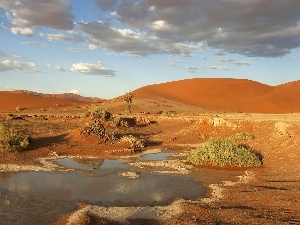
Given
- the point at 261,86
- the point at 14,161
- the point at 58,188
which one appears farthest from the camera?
the point at 261,86

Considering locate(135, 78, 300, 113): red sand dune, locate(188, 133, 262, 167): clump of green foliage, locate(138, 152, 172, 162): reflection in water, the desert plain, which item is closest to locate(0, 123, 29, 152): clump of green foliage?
the desert plain

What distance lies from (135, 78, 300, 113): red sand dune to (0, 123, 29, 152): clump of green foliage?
70245 millimetres

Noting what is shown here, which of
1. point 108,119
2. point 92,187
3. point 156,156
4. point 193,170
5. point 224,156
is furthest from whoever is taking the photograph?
point 108,119

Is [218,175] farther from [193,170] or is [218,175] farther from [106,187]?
[106,187]

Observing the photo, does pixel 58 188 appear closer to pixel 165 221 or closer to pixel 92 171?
pixel 92 171

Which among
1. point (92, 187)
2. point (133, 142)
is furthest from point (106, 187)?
point (133, 142)

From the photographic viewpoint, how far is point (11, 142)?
25078 mm

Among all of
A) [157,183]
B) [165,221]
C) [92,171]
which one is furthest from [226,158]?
[165,221]

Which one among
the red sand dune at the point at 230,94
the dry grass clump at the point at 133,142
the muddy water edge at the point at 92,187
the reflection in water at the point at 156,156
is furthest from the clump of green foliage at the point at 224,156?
the red sand dune at the point at 230,94

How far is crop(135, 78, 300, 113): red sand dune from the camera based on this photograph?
9862 centimetres

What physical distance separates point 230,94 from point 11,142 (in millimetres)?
99189

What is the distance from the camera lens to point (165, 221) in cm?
1185

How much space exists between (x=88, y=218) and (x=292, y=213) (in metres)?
6.67

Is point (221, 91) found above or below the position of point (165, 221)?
above
